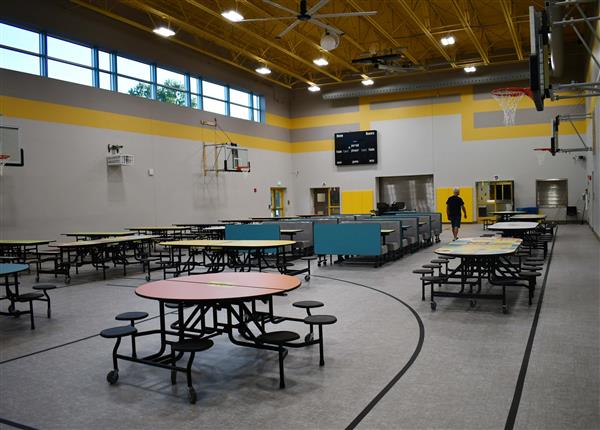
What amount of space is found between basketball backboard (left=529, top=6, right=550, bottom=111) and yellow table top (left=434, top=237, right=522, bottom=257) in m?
1.87

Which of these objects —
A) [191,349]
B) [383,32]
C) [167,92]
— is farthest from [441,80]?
[191,349]

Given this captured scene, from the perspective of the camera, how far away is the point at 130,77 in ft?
50.5

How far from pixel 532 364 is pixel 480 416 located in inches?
45.9

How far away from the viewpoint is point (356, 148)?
901 inches

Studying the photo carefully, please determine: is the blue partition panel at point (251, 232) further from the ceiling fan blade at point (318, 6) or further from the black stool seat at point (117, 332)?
the black stool seat at point (117, 332)

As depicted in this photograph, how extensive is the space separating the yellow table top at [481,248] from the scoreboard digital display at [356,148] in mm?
15374

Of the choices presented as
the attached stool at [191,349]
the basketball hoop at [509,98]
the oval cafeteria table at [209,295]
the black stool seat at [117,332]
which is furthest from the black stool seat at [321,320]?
the basketball hoop at [509,98]

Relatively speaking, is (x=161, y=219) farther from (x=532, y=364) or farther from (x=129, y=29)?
(x=532, y=364)

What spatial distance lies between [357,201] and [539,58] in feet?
56.8

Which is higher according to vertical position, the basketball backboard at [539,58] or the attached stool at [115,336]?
the basketball backboard at [539,58]

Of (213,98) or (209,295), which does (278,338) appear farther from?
(213,98)

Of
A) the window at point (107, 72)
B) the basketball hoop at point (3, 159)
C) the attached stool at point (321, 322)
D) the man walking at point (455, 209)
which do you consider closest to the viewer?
the attached stool at point (321, 322)

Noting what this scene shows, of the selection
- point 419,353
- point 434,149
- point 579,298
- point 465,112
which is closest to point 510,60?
point 465,112

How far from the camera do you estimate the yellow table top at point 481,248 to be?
5.80 m
